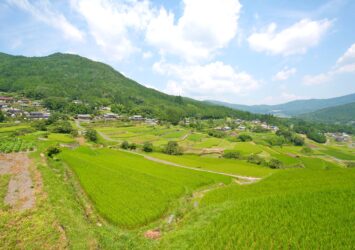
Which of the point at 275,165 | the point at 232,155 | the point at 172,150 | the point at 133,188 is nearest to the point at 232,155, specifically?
the point at 232,155

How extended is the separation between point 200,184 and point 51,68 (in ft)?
676

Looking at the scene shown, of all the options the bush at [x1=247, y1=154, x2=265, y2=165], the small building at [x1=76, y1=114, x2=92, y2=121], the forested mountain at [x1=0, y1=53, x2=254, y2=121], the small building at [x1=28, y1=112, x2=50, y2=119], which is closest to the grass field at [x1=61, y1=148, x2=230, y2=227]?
the bush at [x1=247, y1=154, x2=265, y2=165]

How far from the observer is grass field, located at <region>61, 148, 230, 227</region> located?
1513 centimetres

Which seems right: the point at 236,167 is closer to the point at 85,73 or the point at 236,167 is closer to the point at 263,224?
the point at 263,224

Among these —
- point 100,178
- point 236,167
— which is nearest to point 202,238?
point 100,178

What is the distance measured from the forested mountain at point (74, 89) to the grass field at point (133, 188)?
83514 millimetres

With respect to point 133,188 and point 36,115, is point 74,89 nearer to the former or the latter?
point 36,115

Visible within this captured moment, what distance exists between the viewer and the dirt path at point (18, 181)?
14945 mm

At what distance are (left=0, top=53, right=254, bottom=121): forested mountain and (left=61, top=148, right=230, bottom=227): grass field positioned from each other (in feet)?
274

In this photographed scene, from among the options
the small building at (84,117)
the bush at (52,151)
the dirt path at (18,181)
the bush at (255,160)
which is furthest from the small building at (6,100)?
the bush at (255,160)

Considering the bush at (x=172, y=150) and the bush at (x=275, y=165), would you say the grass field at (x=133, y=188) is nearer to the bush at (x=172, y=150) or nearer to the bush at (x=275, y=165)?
the bush at (x=172, y=150)

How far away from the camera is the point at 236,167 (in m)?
36.0

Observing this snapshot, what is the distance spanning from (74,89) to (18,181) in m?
139

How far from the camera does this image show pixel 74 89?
141625mm
